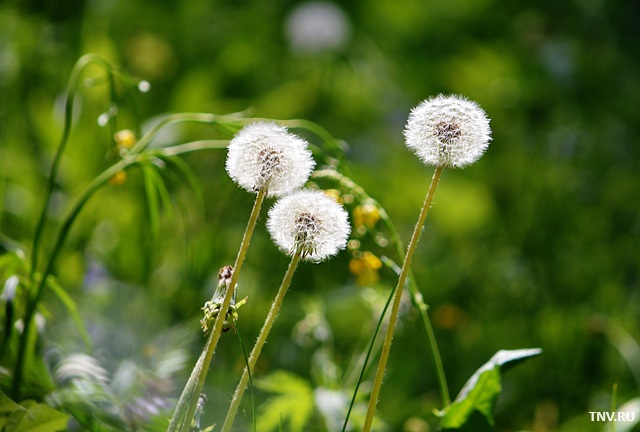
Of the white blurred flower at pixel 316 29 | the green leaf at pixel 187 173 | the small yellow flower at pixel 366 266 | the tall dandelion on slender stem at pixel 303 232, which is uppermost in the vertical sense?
the white blurred flower at pixel 316 29

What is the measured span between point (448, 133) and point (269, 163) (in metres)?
0.18

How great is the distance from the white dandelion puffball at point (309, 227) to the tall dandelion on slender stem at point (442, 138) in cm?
7

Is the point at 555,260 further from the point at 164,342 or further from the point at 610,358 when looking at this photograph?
the point at 164,342

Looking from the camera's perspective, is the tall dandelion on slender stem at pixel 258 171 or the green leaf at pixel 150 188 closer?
the tall dandelion on slender stem at pixel 258 171

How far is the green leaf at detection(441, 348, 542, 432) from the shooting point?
98cm

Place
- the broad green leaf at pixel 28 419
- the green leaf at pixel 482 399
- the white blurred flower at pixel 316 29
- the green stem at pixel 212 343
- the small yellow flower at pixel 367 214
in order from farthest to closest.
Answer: the white blurred flower at pixel 316 29 → the small yellow flower at pixel 367 214 → the green leaf at pixel 482 399 → the broad green leaf at pixel 28 419 → the green stem at pixel 212 343

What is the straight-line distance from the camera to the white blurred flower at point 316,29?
3502mm

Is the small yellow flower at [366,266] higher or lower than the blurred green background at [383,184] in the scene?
lower

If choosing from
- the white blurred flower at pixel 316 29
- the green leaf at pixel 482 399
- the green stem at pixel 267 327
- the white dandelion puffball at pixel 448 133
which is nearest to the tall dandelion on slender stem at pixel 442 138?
the white dandelion puffball at pixel 448 133

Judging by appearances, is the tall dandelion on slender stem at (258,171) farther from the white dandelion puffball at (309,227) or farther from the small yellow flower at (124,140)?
the small yellow flower at (124,140)

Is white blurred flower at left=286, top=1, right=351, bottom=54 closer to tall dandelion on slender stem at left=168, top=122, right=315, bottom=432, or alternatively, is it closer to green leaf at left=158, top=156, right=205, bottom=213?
green leaf at left=158, top=156, right=205, bottom=213

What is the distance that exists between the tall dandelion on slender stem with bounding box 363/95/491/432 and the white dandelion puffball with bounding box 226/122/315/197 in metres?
0.12

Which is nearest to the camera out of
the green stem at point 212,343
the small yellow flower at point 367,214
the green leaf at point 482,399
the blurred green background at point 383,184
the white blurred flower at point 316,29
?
the green stem at point 212,343

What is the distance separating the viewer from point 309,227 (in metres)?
0.76
